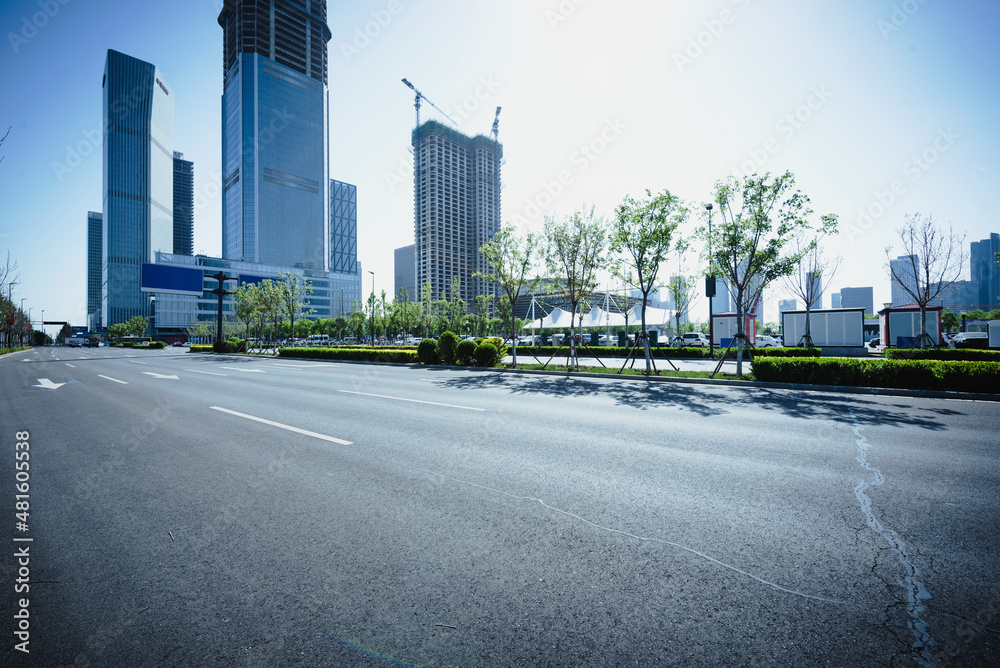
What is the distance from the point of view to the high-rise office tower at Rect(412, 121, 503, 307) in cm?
8806

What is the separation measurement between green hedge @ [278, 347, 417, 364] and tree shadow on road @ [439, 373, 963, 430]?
10.4 meters

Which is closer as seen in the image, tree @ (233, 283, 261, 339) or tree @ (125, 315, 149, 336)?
tree @ (233, 283, 261, 339)

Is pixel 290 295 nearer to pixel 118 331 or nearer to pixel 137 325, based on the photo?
pixel 137 325

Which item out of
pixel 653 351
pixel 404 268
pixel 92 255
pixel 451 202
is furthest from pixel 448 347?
pixel 92 255

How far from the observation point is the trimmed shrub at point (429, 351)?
71.6 ft

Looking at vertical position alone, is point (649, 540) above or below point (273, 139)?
below

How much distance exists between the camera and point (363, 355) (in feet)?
82.2

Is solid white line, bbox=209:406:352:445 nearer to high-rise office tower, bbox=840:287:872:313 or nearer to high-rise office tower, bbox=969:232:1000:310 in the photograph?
high-rise office tower, bbox=840:287:872:313

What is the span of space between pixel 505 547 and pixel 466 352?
17.6 m

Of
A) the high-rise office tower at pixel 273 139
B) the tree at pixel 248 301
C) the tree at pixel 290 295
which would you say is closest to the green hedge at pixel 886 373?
the tree at pixel 290 295

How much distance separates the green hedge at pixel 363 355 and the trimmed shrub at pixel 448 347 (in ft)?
7.96

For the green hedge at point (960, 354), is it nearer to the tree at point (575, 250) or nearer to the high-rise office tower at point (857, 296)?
the tree at point (575, 250)

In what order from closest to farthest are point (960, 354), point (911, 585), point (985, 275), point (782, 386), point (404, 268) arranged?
point (911, 585) → point (782, 386) → point (960, 354) → point (985, 275) → point (404, 268)

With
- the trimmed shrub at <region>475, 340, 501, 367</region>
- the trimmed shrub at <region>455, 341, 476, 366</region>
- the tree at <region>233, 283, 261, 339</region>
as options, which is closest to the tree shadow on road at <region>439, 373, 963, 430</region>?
the trimmed shrub at <region>475, 340, 501, 367</region>
